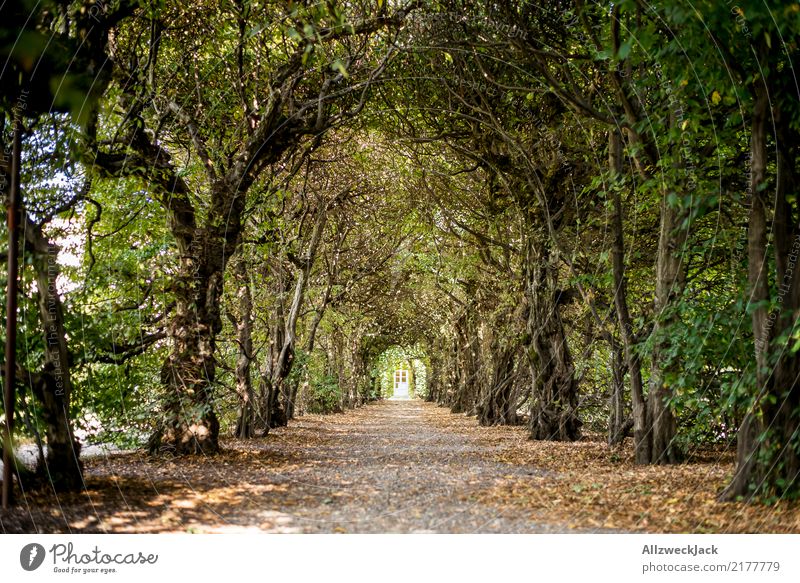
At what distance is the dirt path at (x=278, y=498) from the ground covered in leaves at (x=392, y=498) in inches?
0.6

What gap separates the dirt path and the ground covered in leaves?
14 millimetres

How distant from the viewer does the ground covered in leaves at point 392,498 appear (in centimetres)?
573

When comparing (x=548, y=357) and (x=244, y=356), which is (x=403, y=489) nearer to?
(x=244, y=356)

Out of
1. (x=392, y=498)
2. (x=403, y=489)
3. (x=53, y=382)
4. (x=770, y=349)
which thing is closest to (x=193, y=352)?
(x=53, y=382)

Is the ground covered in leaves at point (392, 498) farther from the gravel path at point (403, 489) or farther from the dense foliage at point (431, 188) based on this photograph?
the dense foliage at point (431, 188)

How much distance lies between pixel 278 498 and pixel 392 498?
1.23m

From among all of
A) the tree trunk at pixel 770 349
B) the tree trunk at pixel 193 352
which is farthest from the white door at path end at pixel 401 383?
the tree trunk at pixel 770 349

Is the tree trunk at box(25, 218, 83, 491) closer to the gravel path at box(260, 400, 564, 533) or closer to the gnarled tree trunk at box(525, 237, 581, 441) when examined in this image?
the gravel path at box(260, 400, 564, 533)

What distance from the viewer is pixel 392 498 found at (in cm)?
705

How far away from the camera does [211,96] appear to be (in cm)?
1169

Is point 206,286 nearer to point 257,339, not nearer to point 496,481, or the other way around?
point 496,481

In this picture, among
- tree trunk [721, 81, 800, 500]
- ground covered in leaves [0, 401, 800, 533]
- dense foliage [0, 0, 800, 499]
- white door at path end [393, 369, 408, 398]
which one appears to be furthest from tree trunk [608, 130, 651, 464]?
white door at path end [393, 369, 408, 398]

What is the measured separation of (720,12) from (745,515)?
456 centimetres
